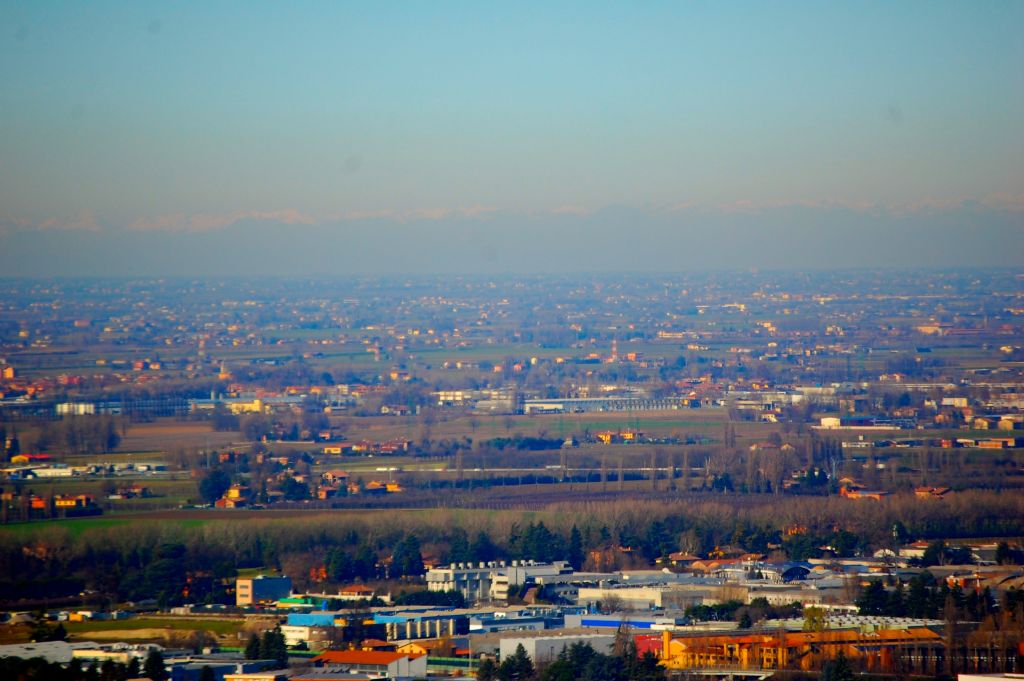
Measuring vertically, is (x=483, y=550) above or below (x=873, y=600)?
below

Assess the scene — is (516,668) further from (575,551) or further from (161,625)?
(575,551)

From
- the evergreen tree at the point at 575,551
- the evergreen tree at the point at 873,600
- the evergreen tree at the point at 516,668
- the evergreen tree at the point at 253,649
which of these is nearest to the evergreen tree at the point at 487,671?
the evergreen tree at the point at 516,668

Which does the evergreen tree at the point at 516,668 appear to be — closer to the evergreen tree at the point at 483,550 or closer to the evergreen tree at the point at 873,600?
the evergreen tree at the point at 873,600

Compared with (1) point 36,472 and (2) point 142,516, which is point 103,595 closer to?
(2) point 142,516

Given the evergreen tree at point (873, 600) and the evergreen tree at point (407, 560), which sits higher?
the evergreen tree at point (873, 600)

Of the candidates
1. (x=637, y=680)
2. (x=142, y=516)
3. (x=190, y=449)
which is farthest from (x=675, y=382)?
(x=637, y=680)

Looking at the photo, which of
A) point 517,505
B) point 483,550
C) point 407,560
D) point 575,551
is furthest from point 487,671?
point 517,505

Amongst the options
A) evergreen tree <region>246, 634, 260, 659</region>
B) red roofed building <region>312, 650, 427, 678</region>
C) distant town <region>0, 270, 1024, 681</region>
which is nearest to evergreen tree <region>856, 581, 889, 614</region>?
distant town <region>0, 270, 1024, 681</region>

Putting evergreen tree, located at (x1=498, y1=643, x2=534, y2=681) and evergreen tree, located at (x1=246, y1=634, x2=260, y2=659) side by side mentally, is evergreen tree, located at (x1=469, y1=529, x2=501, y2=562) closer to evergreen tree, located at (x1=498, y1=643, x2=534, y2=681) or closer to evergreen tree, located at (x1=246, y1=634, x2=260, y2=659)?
evergreen tree, located at (x1=246, y1=634, x2=260, y2=659)
